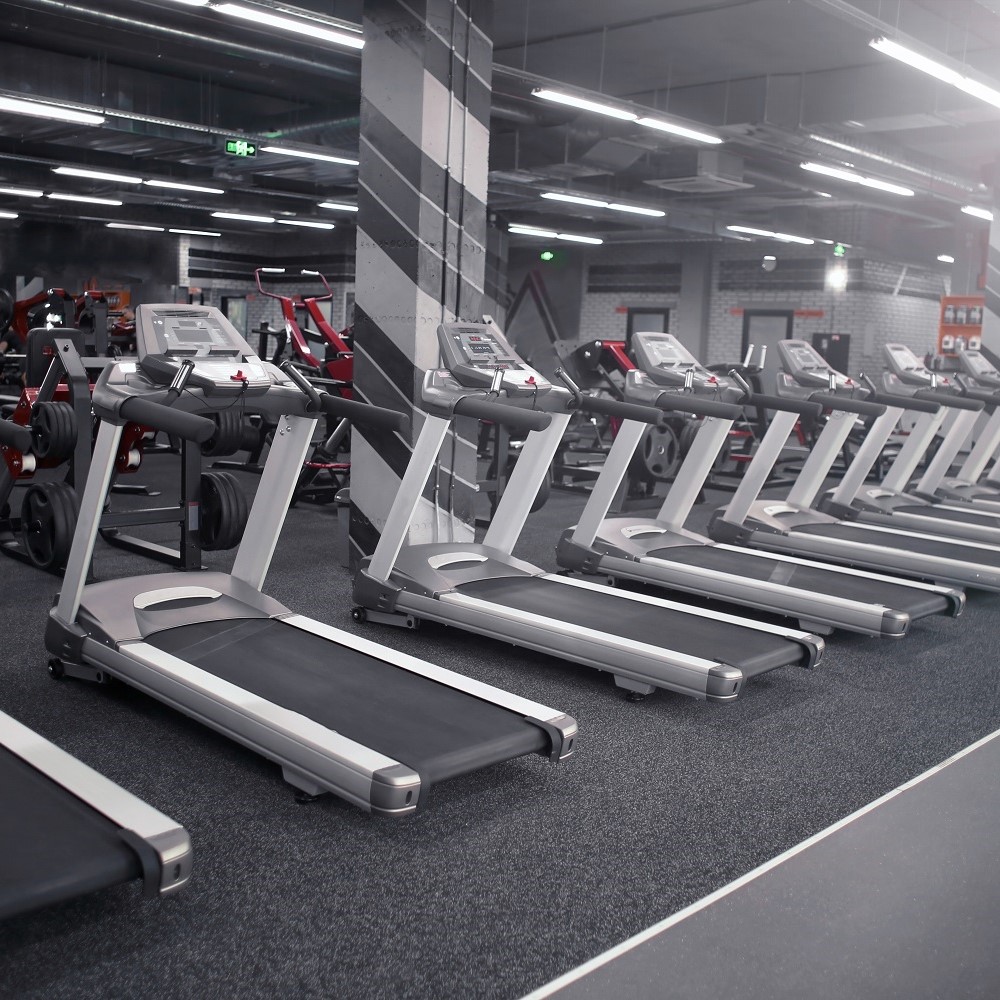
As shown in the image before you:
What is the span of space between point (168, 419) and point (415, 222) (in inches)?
102

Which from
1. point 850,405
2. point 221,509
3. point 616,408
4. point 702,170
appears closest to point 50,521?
point 221,509

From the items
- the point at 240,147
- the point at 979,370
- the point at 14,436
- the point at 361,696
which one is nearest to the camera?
the point at 14,436

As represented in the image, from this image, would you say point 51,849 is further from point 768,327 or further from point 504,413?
point 768,327

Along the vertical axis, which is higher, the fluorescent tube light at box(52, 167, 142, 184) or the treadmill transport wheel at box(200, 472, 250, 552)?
the fluorescent tube light at box(52, 167, 142, 184)

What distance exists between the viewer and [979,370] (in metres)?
8.68

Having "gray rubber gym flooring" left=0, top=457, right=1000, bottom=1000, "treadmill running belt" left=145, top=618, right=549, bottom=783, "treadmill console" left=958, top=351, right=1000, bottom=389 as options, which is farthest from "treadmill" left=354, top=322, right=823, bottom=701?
"treadmill console" left=958, top=351, right=1000, bottom=389

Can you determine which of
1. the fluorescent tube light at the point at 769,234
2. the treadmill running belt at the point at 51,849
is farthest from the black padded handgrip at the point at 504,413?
the fluorescent tube light at the point at 769,234

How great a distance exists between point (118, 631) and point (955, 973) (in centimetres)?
270

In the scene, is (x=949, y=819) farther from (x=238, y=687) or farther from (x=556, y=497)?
(x=556, y=497)

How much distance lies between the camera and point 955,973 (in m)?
2.17

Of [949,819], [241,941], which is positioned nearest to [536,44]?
[949,819]

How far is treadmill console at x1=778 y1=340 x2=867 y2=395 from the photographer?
6578 millimetres

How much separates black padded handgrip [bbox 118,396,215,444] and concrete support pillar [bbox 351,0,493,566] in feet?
6.52

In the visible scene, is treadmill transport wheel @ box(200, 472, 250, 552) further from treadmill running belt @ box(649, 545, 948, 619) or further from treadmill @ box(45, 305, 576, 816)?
treadmill running belt @ box(649, 545, 948, 619)
